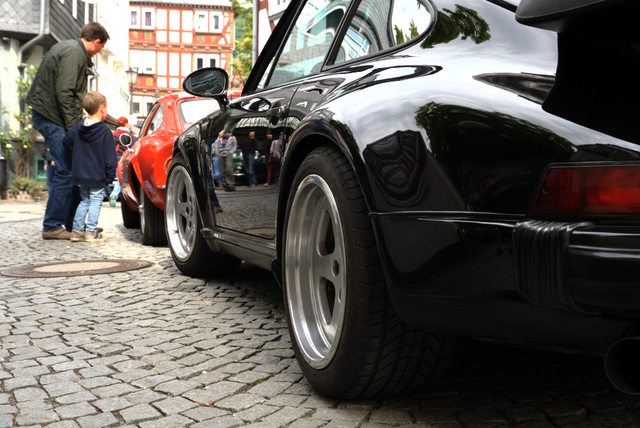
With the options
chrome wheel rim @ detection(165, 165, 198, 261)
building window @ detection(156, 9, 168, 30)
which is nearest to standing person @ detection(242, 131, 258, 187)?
chrome wheel rim @ detection(165, 165, 198, 261)

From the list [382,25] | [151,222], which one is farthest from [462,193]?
[151,222]

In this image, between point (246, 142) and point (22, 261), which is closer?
point (246, 142)

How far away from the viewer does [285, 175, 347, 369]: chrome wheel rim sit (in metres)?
2.46

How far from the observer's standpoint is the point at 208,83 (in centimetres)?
422

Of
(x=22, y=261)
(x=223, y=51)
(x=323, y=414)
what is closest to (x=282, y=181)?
(x=323, y=414)

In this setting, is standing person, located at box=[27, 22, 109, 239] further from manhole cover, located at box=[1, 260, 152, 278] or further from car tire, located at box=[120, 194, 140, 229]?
manhole cover, located at box=[1, 260, 152, 278]

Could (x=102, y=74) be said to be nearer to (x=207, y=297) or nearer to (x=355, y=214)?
(x=207, y=297)

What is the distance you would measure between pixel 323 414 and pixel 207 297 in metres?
2.14

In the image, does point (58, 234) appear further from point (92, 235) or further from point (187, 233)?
point (187, 233)

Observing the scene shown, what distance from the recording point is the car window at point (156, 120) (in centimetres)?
718

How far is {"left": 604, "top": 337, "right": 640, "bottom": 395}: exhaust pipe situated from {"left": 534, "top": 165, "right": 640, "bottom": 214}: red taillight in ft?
1.04

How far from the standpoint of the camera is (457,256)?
180cm

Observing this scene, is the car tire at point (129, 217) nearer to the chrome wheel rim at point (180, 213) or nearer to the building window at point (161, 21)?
the chrome wheel rim at point (180, 213)

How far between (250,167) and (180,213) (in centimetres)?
176
